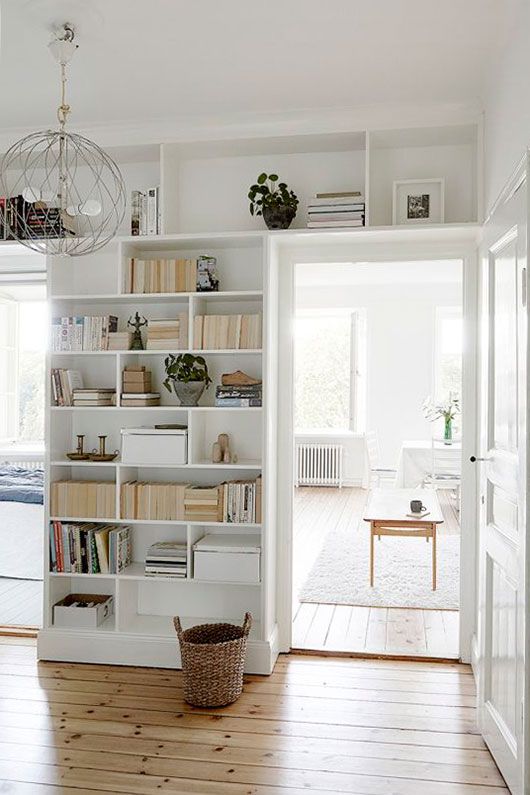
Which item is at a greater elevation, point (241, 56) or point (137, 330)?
point (241, 56)

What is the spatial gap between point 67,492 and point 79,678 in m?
0.93

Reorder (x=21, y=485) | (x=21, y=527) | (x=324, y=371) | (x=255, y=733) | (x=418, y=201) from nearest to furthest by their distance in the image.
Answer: (x=255, y=733) → (x=418, y=201) → (x=21, y=527) → (x=21, y=485) → (x=324, y=371)

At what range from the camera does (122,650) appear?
398cm

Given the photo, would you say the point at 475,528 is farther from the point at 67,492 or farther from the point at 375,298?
the point at 375,298

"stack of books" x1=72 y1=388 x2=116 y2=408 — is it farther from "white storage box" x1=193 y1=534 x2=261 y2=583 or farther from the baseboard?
the baseboard

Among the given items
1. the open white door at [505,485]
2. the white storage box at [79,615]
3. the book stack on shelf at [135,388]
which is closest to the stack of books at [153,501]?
the book stack on shelf at [135,388]

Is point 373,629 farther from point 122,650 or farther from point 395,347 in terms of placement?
point 395,347

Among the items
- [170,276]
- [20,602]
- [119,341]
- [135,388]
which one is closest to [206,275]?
[170,276]

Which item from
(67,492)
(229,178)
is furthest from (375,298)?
(67,492)

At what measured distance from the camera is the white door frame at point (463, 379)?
3955mm

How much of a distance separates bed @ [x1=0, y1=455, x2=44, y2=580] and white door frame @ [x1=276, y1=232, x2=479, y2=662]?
2.15 metres

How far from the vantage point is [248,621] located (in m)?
3.63

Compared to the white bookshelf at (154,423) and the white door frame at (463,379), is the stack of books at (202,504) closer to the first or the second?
the white bookshelf at (154,423)

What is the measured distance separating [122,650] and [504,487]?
2.21 m
